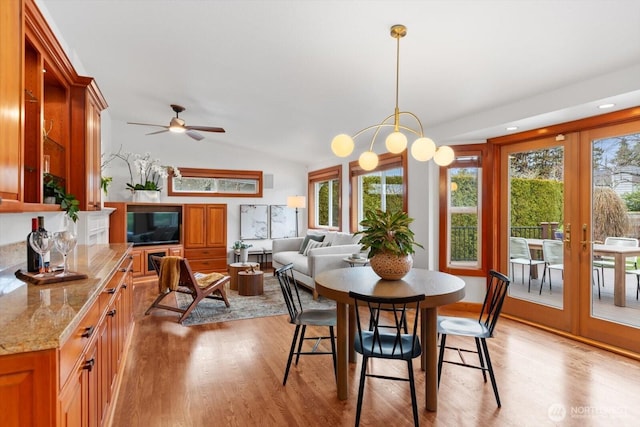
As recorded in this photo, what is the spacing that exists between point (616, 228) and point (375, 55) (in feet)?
9.13

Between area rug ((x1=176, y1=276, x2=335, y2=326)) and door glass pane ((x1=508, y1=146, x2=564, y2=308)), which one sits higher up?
door glass pane ((x1=508, y1=146, x2=564, y2=308))

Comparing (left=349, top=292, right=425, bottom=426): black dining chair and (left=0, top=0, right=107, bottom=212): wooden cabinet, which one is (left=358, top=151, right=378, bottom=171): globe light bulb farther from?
(left=0, top=0, right=107, bottom=212): wooden cabinet

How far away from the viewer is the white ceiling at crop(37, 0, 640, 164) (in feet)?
8.12

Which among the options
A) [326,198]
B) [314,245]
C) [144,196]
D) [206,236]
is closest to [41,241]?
[314,245]

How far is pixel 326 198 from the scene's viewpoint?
8023mm

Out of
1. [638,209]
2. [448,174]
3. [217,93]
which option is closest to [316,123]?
[217,93]

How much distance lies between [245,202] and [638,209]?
21.8 ft

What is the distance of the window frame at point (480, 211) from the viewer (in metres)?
4.50

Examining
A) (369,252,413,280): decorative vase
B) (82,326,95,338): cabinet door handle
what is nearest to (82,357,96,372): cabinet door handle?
(82,326,95,338): cabinet door handle

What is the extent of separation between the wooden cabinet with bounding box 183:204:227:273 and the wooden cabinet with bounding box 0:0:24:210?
5.56 meters

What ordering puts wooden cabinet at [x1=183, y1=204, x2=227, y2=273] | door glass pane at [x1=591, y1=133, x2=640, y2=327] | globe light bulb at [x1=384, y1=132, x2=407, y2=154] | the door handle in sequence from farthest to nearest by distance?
wooden cabinet at [x1=183, y1=204, x2=227, y2=273] < the door handle < door glass pane at [x1=591, y1=133, x2=640, y2=327] < globe light bulb at [x1=384, y1=132, x2=407, y2=154]

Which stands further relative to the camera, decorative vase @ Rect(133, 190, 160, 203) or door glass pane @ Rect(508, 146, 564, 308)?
decorative vase @ Rect(133, 190, 160, 203)

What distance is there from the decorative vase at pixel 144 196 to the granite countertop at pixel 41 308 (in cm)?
463

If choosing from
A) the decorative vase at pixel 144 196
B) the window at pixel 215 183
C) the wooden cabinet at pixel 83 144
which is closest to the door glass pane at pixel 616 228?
the wooden cabinet at pixel 83 144
